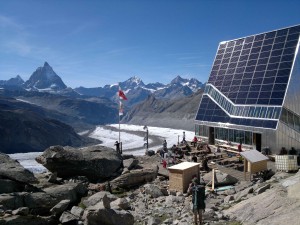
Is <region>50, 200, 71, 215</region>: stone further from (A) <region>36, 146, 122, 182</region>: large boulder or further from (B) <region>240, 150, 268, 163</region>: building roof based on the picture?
(B) <region>240, 150, 268, 163</region>: building roof

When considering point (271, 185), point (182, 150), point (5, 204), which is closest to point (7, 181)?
point (5, 204)

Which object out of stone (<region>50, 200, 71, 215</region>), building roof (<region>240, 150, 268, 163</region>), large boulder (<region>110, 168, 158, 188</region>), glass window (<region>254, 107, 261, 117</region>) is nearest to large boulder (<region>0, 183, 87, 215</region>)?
stone (<region>50, 200, 71, 215</region>)

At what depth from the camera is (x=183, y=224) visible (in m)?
19.9

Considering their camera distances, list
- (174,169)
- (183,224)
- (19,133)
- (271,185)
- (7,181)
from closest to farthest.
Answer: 1. (183,224)
2. (271,185)
3. (7,181)
4. (174,169)
5. (19,133)

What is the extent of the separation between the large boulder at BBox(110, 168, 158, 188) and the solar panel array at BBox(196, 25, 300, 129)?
15.8 metres

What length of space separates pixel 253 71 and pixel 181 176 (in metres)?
25.9

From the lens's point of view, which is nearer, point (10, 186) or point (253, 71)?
point (10, 186)

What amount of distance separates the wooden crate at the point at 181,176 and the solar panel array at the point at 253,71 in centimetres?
1603

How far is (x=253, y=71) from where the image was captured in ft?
161

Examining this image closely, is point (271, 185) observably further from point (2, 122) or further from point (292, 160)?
point (2, 122)

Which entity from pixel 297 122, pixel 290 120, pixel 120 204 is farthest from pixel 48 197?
pixel 297 122

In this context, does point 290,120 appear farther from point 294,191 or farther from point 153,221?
point 153,221

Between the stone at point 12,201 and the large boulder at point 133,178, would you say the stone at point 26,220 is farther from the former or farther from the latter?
the large boulder at point 133,178

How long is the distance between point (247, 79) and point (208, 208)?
30.5 meters
